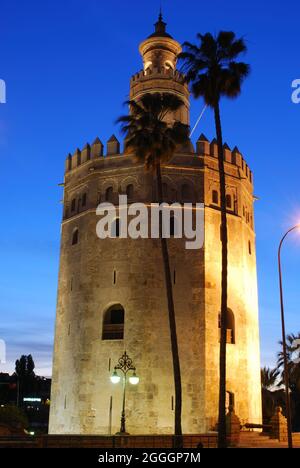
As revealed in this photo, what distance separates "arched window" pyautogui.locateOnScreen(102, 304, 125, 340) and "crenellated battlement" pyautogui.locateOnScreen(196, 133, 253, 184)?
32.9 feet

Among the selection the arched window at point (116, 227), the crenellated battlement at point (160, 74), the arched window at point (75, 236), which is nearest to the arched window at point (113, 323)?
the arched window at point (116, 227)

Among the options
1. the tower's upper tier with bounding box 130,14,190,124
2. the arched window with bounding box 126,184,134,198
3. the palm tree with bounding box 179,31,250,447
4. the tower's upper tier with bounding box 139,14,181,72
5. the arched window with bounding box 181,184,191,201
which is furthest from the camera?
the tower's upper tier with bounding box 139,14,181,72

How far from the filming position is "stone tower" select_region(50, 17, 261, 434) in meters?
29.2

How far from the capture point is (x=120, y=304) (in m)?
31.2

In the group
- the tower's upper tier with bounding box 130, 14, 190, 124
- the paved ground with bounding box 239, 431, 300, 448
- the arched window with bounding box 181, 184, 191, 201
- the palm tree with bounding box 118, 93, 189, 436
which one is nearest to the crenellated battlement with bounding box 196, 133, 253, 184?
the arched window with bounding box 181, 184, 191, 201

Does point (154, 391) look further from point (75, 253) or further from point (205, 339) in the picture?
point (75, 253)

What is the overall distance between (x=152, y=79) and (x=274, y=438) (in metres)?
22.9

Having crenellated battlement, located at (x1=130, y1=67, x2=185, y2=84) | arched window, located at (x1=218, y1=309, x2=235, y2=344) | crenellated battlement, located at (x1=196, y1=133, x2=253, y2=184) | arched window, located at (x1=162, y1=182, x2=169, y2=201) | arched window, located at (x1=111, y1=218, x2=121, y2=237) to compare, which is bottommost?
arched window, located at (x1=218, y1=309, x2=235, y2=344)

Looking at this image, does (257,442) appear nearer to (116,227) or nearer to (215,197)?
(116,227)

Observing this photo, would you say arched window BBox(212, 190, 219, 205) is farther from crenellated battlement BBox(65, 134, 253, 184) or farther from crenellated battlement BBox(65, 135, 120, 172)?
crenellated battlement BBox(65, 135, 120, 172)

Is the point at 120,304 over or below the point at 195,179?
below

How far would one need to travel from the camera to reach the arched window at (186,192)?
1275 inches

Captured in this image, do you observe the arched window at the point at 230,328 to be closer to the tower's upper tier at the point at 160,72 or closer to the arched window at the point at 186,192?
the arched window at the point at 186,192
